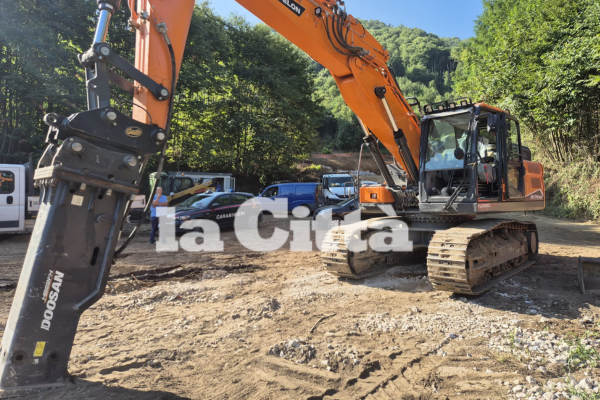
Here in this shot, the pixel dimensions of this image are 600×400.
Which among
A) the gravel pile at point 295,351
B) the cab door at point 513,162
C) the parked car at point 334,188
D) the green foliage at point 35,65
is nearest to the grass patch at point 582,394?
the gravel pile at point 295,351

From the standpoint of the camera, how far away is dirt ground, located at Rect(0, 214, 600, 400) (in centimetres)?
310

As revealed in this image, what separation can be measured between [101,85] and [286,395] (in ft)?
9.41

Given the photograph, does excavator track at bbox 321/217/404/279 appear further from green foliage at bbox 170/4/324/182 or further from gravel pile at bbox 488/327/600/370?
green foliage at bbox 170/4/324/182

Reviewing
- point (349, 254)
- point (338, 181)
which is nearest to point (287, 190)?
point (338, 181)

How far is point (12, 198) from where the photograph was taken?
10406mm

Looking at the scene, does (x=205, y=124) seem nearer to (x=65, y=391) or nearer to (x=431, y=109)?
(x=431, y=109)

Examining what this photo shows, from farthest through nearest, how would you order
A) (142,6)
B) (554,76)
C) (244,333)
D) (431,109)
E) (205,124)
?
1. (205,124)
2. (554,76)
3. (431,109)
4. (244,333)
5. (142,6)

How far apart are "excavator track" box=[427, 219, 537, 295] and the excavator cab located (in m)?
0.40

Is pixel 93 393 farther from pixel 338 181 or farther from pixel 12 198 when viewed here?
pixel 338 181

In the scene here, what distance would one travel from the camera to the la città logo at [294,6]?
16.1ft

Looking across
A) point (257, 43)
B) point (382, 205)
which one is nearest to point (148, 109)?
point (382, 205)

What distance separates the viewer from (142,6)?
11.4 feet

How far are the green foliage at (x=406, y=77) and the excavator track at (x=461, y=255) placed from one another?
44804 mm

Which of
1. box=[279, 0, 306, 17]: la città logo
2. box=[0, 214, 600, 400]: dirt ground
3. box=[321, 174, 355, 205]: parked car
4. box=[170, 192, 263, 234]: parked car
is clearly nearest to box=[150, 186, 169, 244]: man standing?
box=[170, 192, 263, 234]: parked car
